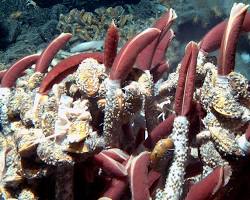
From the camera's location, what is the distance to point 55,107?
1335mm

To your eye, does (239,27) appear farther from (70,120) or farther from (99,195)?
(99,195)

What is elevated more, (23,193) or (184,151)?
(184,151)

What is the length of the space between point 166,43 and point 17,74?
75 cm

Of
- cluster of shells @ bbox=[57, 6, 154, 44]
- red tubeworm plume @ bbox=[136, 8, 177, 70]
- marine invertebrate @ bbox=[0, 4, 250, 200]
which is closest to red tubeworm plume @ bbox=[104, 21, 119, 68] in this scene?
marine invertebrate @ bbox=[0, 4, 250, 200]

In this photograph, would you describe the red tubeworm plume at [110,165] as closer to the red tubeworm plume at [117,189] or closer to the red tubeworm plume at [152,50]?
the red tubeworm plume at [117,189]

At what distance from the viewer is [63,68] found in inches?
58.9

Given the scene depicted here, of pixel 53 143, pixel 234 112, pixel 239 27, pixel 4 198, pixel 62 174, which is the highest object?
pixel 239 27

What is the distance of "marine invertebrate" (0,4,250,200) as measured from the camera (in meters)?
1.22

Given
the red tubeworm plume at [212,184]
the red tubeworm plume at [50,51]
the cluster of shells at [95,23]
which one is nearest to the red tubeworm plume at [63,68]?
the red tubeworm plume at [50,51]

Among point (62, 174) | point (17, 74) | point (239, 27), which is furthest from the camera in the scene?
point (17, 74)

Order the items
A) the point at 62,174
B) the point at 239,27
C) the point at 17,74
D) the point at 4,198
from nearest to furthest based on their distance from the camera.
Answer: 1. the point at 239,27
2. the point at 62,174
3. the point at 4,198
4. the point at 17,74

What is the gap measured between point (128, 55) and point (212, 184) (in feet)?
1.73

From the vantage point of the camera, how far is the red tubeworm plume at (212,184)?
1192mm

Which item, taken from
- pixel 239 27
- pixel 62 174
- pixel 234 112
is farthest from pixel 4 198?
pixel 239 27
